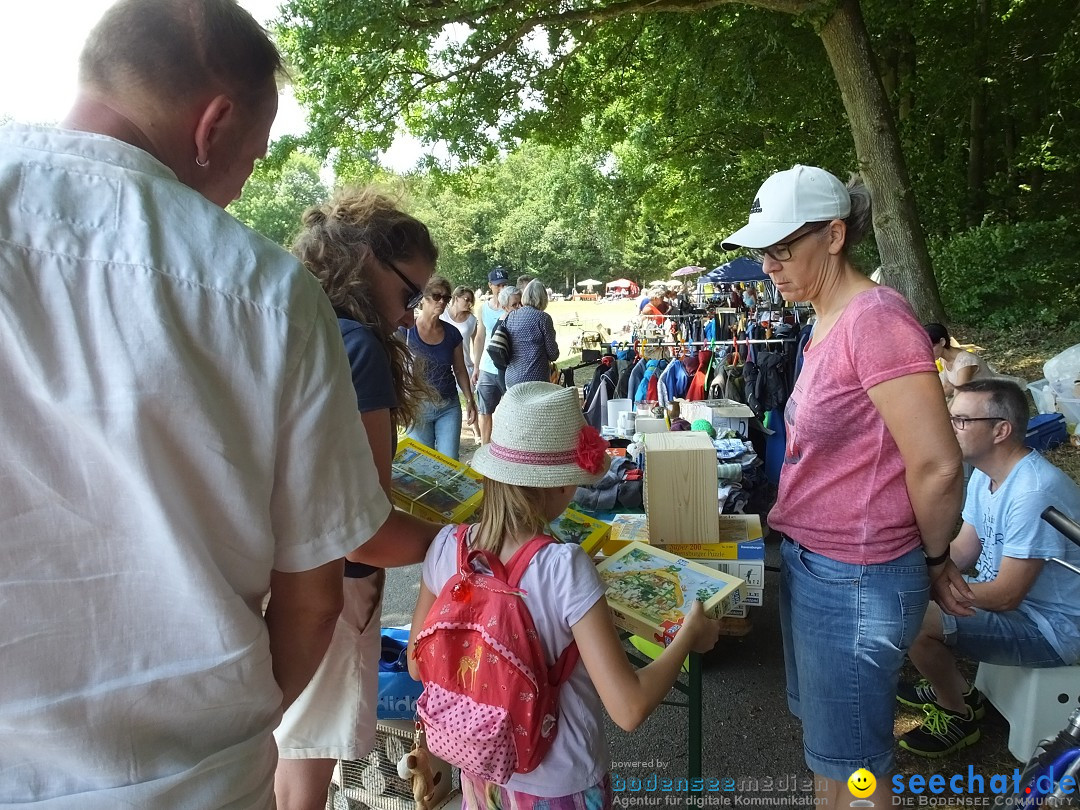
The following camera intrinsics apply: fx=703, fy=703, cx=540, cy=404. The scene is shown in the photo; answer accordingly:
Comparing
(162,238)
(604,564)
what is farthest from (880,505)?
(162,238)

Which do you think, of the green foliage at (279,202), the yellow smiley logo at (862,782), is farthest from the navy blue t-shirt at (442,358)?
the green foliage at (279,202)

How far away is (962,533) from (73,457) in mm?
3041

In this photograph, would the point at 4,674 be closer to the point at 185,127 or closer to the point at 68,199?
the point at 68,199

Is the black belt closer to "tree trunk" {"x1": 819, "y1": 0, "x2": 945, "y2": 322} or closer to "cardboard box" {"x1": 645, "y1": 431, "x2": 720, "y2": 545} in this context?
"cardboard box" {"x1": 645, "y1": 431, "x2": 720, "y2": 545}

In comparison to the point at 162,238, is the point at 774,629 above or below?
below

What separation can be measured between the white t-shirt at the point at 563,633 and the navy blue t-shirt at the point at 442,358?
12.9ft

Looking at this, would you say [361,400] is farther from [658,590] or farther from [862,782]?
[862,782]

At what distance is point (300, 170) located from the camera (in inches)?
2206

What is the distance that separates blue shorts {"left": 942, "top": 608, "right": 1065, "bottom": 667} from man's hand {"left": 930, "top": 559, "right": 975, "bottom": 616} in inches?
25.4

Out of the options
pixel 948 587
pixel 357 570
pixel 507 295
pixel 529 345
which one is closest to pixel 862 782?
pixel 948 587

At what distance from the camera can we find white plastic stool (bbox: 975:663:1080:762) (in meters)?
2.45

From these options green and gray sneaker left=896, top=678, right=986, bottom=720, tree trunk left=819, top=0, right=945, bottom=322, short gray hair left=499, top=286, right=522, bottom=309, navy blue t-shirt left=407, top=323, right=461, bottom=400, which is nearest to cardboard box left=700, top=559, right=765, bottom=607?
green and gray sneaker left=896, top=678, right=986, bottom=720

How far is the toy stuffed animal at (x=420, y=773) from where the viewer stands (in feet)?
7.06

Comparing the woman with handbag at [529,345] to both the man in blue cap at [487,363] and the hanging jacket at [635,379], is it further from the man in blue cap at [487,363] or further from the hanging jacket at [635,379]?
the hanging jacket at [635,379]
